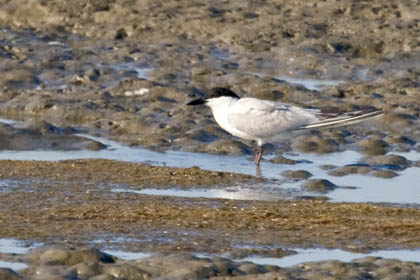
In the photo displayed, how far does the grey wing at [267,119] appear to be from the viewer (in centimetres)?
988

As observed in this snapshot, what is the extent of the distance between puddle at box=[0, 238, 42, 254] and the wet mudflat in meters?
0.04

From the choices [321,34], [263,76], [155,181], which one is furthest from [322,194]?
[321,34]

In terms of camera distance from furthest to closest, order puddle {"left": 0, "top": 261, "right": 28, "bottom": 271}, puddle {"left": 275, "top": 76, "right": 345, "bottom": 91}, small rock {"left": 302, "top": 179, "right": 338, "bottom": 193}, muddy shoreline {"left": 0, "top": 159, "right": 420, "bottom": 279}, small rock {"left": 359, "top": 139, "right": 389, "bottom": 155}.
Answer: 1. puddle {"left": 275, "top": 76, "right": 345, "bottom": 91}
2. small rock {"left": 359, "top": 139, "right": 389, "bottom": 155}
3. small rock {"left": 302, "top": 179, "right": 338, "bottom": 193}
4. muddy shoreline {"left": 0, "top": 159, "right": 420, "bottom": 279}
5. puddle {"left": 0, "top": 261, "right": 28, "bottom": 271}

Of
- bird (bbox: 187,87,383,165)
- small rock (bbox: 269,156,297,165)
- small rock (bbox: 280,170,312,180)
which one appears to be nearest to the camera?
small rock (bbox: 280,170,312,180)

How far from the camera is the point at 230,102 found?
10.1 m

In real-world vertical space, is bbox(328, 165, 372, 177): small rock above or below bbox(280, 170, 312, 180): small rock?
above

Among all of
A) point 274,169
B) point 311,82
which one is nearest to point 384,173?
point 274,169

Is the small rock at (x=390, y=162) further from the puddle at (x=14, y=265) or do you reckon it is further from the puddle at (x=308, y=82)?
the puddle at (x=14, y=265)

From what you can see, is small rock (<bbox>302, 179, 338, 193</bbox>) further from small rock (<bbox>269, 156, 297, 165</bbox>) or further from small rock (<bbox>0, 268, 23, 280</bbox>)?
small rock (<bbox>0, 268, 23, 280</bbox>)

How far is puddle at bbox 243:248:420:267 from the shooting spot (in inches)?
244

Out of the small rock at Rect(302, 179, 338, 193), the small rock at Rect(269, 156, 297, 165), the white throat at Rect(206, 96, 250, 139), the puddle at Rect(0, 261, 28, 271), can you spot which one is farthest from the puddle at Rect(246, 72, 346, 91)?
the puddle at Rect(0, 261, 28, 271)

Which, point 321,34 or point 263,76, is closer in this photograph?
point 263,76

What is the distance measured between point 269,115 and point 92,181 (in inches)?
82.1

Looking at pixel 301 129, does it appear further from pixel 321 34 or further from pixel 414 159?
pixel 321 34
